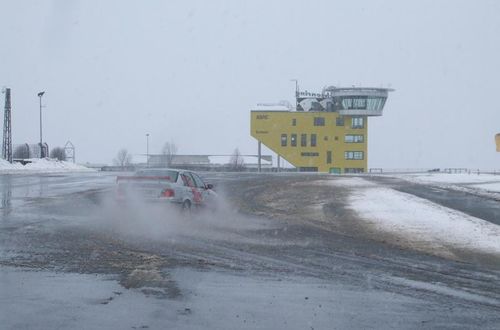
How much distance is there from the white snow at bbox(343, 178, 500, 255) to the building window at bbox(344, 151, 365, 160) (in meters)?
69.6

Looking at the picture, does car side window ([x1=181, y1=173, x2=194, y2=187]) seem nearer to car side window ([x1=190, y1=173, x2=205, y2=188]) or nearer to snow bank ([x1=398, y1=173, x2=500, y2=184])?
car side window ([x1=190, y1=173, x2=205, y2=188])

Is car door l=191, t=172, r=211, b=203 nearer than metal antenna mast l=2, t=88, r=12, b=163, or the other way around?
car door l=191, t=172, r=211, b=203

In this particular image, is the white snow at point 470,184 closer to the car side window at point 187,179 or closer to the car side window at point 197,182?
the car side window at point 197,182

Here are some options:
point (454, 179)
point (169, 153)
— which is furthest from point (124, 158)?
point (454, 179)

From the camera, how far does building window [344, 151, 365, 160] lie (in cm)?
9162

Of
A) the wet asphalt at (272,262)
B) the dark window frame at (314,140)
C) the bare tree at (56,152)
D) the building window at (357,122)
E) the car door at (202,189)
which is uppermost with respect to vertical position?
the building window at (357,122)

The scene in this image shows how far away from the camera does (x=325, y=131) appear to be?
91188mm

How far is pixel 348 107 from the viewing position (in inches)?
3529

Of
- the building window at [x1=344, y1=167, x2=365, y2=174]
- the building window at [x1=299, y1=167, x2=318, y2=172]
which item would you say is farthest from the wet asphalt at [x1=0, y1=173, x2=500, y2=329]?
the building window at [x1=344, y1=167, x2=365, y2=174]

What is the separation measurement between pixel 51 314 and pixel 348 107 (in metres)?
85.9

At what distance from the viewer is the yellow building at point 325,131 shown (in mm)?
89750

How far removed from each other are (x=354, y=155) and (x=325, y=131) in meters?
6.13

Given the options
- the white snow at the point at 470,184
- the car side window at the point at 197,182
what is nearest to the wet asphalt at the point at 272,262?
the car side window at the point at 197,182

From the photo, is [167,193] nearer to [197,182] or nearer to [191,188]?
[191,188]
